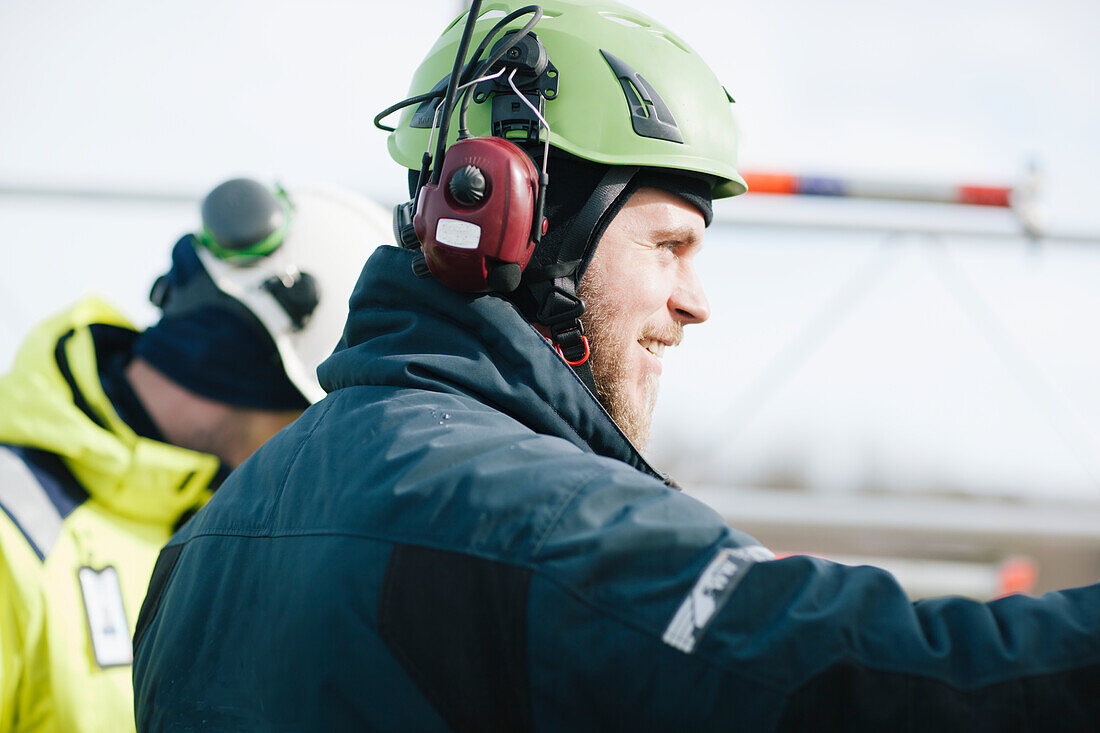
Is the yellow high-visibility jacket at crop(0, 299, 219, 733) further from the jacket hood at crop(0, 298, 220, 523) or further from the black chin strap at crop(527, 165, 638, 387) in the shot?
the black chin strap at crop(527, 165, 638, 387)

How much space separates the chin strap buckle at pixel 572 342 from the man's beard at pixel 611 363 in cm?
5

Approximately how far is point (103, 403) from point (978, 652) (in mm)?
2304

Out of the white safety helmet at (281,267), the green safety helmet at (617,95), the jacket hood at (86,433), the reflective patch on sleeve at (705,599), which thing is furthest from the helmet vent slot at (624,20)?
the jacket hood at (86,433)

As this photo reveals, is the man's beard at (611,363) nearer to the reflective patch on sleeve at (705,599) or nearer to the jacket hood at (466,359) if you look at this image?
the jacket hood at (466,359)

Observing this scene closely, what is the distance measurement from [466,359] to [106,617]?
154cm

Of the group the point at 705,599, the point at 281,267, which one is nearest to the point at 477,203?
the point at 705,599

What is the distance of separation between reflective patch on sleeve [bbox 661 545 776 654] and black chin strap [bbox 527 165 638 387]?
29.0 inches

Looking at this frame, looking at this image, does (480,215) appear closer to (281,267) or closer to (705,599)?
(705,599)

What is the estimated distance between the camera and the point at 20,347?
2.61 metres

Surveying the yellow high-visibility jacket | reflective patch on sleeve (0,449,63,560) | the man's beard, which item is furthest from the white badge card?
the man's beard

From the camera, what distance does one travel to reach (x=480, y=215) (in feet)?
4.74

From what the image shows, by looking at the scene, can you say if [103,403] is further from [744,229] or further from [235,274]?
[744,229]

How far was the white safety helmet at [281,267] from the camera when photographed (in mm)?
2973

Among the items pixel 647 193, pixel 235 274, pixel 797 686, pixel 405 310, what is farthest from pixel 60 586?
pixel 797 686
